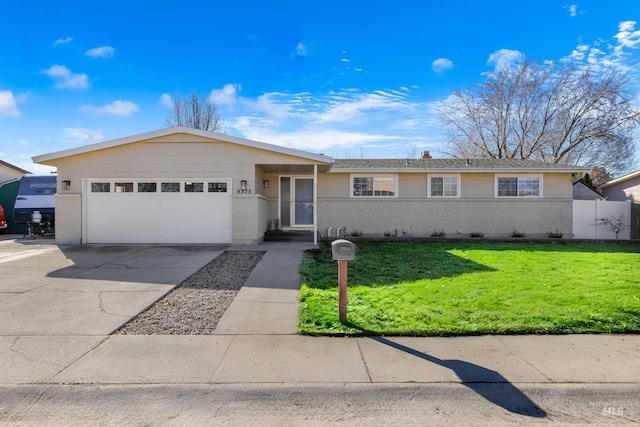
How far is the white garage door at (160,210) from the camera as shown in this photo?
39.2 ft

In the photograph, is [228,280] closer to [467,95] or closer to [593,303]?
[593,303]

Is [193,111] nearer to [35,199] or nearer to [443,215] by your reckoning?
[35,199]

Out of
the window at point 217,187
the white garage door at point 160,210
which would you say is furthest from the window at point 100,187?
the window at point 217,187

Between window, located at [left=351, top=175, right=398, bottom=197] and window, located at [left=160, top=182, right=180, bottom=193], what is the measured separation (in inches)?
282

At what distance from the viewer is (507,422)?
269 centimetres

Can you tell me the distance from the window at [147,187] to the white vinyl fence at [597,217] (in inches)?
690

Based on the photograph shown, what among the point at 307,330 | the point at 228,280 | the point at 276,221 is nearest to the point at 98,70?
the point at 276,221

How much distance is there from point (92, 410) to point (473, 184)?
15.3 meters

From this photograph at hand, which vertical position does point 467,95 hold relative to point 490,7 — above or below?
above

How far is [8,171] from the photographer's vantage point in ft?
70.2

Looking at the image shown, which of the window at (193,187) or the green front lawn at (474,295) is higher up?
the window at (193,187)

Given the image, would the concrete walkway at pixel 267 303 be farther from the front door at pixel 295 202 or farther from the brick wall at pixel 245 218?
the front door at pixel 295 202

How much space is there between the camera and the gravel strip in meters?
4.58

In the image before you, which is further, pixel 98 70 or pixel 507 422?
pixel 98 70
